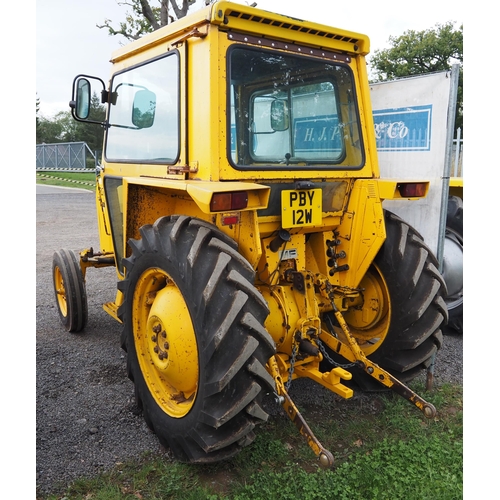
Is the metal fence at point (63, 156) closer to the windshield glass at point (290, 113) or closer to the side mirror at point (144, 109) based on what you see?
the side mirror at point (144, 109)

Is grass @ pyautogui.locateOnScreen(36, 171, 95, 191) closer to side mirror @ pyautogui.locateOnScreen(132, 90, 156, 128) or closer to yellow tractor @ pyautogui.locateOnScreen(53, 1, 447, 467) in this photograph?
side mirror @ pyautogui.locateOnScreen(132, 90, 156, 128)

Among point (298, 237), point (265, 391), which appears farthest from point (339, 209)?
point (265, 391)

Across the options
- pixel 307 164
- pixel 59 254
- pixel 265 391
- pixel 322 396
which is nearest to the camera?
pixel 265 391

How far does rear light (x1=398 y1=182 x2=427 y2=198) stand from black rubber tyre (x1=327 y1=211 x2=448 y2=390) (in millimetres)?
219

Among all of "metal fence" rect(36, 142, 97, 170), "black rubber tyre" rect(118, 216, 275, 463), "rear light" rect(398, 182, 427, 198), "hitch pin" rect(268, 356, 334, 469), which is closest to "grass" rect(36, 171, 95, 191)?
"metal fence" rect(36, 142, 97, 170)

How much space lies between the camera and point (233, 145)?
285 centimetres

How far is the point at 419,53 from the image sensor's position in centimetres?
2589

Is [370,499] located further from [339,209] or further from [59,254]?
[59,254]

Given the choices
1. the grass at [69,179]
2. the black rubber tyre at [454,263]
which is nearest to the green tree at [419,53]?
the grass at [69,179]

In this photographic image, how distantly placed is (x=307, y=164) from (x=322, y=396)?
1704mm

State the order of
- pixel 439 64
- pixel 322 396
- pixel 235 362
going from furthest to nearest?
pixel 439 64 → pixel 322 396 → pixel 235 362

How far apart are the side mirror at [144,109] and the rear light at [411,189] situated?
179cm

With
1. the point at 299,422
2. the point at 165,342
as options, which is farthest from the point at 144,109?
the point at 299,422

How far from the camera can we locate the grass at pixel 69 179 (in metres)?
23.1
